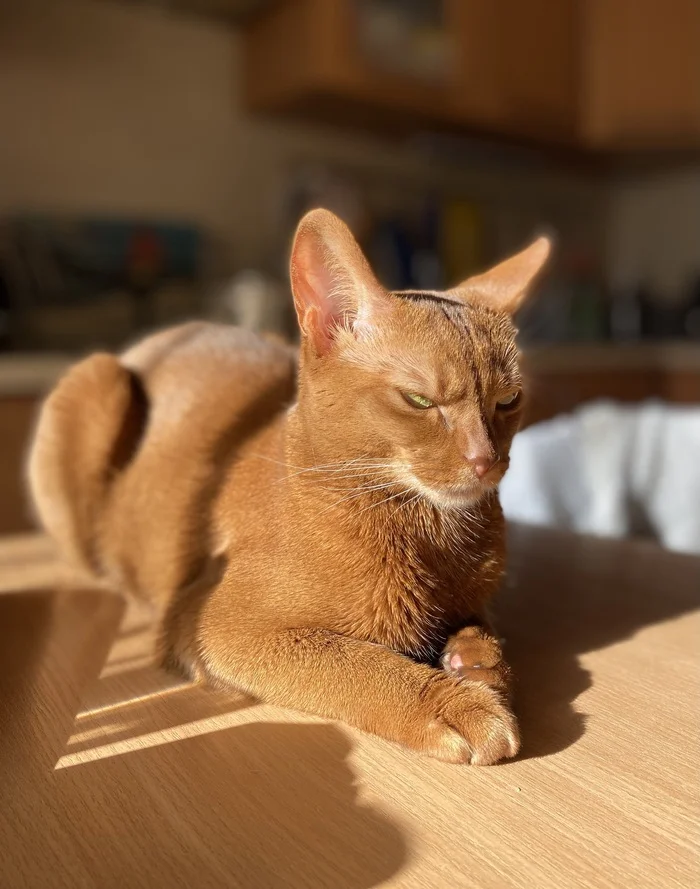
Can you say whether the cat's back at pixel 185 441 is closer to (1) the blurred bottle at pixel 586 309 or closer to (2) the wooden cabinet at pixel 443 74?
(2) the wooden cabinet at pixel 443 74

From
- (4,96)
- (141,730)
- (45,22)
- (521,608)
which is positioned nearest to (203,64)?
(45,22)

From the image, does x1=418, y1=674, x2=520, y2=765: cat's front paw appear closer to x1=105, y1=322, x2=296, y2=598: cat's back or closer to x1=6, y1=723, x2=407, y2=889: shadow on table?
x1=6, y1=723, x2=407, y2=889: shadow on table

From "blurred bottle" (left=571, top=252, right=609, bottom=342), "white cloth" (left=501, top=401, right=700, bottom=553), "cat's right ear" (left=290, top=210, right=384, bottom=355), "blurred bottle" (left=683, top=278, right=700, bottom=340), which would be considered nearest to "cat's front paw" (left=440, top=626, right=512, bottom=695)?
"cat's right ear" (left=290, top=210, right=384, bottom=355)

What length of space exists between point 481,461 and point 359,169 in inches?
101

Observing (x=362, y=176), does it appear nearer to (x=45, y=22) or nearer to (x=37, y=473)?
(x=45, y=22)

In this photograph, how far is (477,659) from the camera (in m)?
0.63

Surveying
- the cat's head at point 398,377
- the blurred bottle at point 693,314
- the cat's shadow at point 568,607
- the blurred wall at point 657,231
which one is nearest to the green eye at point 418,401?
the cat's head at point 398,377

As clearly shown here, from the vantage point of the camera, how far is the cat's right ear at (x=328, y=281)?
24.4 inches

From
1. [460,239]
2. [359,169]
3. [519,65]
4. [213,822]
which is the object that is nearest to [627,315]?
[460,239]

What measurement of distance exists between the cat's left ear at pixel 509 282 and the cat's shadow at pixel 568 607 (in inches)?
13.1

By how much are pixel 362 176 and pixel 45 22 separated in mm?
1202

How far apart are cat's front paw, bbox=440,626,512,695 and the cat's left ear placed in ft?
0.98

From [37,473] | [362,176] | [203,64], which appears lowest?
[37,473]

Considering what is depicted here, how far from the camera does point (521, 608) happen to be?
0.87 m
